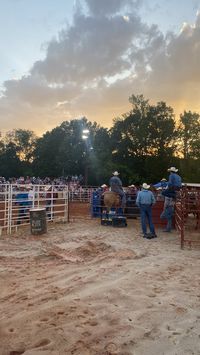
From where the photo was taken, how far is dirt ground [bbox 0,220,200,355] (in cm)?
377

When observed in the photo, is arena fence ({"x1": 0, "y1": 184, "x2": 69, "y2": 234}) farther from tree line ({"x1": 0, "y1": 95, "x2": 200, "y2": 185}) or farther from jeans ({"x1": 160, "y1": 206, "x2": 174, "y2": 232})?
tree line ({"x1": 0, "y1": 95, "x2": 200, "y2": 185})

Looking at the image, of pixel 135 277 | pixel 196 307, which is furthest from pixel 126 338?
pixel 135 277

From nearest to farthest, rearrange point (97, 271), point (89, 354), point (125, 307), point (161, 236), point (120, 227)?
point (89, 354) < point (125, 307) < point (97, 271) < point (161, 236) < point (120, 227)

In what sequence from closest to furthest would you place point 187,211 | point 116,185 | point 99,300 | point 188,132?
point 99,300, point 187,211, point 116,185, point 188,132

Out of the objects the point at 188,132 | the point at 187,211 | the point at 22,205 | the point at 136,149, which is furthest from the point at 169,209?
the point at 188,132

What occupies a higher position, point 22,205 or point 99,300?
point 22,205

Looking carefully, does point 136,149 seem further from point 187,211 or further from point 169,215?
point 187,211

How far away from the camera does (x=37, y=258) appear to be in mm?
7840

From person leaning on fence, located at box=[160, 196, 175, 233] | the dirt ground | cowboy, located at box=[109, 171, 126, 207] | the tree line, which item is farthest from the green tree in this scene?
the dirt ground

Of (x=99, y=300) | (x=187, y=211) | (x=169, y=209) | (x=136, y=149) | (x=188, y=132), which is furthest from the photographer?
(x=188, y=132)

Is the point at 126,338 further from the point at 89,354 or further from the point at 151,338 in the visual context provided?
the point at 89,354

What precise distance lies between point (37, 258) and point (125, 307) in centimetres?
351

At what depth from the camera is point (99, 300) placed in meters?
5.02

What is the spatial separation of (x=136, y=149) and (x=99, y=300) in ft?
176
